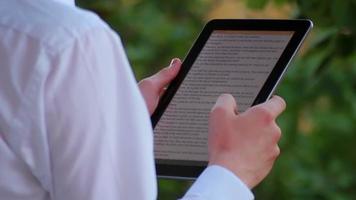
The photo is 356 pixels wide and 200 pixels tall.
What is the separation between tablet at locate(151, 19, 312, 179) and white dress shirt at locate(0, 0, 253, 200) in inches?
10.3

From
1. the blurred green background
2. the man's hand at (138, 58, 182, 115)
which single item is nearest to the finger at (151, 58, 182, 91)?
the man's hand at (138, 58, 182, 115)

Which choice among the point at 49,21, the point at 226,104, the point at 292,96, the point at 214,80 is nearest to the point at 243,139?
the point at 226,104

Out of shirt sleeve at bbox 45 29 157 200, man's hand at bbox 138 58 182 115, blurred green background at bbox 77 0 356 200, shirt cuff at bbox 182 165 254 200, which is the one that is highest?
shirt sleeve at bbox 45 29 157 200

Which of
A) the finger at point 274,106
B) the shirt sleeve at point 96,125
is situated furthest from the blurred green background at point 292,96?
the shirt sleeve at point 96,125

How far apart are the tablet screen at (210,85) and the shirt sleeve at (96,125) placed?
0.26m

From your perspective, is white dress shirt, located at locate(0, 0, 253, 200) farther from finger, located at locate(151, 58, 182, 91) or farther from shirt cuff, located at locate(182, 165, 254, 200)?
finger, located at locate(151, 58, 182, 91)

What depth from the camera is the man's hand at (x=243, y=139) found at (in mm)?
1327

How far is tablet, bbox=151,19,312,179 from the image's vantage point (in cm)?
145

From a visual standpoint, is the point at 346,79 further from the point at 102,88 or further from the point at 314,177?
the point at 102,88

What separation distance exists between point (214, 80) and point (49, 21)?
376 mm

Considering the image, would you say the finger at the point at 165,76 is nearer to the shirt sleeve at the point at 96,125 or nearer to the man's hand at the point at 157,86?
the man's hand at the point at 157,86

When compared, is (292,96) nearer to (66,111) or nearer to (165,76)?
(165,76)

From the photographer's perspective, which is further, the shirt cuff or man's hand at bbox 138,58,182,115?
man's hand at bbox 138,58,182,115

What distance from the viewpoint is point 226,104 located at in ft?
4.42
